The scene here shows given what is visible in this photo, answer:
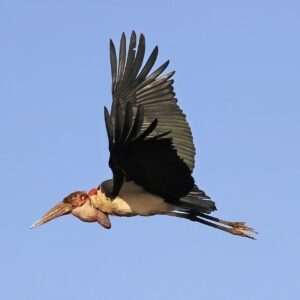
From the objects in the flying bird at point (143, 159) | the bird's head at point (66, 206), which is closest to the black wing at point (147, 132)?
the flying bird at point (143, 159)

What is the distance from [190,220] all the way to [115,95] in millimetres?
2348

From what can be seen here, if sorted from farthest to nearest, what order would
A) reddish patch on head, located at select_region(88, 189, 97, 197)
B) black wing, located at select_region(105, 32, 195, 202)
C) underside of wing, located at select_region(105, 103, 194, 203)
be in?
reddish patch on head, located at select_region(88, 189, 97, 197) < black wing, located at select_region(105, 32, 195, 202) < underside of wing, located at select_region(105, 103, 194, 203)

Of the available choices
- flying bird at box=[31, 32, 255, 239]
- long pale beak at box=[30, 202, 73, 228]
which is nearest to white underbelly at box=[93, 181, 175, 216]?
flying bird at box=[31, 32, 255, 239]

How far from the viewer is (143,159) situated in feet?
45.2

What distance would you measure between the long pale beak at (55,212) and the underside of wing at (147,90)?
1.65 metres

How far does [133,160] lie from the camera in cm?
1383

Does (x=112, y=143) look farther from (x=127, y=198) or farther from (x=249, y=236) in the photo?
(x=249, y=236)

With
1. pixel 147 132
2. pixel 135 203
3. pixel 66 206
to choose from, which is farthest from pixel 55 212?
pixel 147 132

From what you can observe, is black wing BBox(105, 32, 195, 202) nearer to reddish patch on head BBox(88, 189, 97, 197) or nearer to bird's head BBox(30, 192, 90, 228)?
reddish patch on head BBox(88, 189, 97, 197)

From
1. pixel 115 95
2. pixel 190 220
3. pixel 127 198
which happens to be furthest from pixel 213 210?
pixel 115 95

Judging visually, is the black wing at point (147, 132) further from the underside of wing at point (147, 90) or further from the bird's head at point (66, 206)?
the bird's head at point (66, 206)

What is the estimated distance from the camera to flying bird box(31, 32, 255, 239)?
43.9ft

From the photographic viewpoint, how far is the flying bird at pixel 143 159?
43.9 feet

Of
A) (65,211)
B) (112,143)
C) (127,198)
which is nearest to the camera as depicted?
(112,143)
